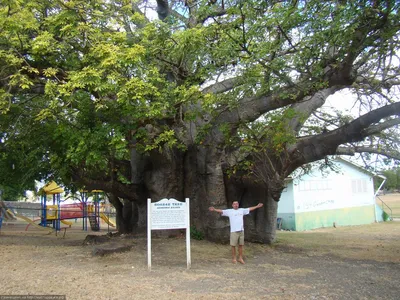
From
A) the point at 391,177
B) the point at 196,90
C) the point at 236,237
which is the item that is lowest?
the point at 236,237

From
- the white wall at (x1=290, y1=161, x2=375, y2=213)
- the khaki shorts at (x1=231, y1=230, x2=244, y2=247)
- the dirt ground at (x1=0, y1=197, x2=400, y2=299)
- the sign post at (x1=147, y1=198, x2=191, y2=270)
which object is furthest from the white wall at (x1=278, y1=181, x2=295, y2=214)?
the sign post at (x1=147, y1=198, x2=191, y2=270)

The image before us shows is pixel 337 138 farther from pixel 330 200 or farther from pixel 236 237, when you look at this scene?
pixel 330 200

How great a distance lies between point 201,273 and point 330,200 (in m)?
20.7

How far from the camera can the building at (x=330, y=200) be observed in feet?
80.8

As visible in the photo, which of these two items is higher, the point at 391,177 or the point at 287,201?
the point at 391,177

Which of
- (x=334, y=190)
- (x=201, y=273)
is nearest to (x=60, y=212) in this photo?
(x=334, y=190)

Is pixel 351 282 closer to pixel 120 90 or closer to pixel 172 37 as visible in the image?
pixel 120 90

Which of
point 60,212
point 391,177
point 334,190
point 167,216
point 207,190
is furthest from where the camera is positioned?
point 334,190

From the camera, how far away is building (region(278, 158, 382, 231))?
24.6m

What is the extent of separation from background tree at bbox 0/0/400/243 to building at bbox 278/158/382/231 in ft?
37.1

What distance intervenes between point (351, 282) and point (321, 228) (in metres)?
18.8

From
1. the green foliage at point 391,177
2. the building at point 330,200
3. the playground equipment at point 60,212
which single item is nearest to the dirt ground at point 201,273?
the green foliage at point 391,177

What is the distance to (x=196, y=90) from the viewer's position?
9.88 metres

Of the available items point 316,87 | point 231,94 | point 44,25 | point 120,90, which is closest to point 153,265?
point 120,90
